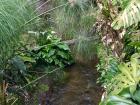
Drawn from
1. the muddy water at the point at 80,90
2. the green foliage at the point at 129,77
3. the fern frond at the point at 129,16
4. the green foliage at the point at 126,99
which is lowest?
the muddy water at the point at 80,90

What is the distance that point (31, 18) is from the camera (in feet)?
20.7

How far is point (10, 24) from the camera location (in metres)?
5.45

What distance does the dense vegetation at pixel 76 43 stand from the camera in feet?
15.2

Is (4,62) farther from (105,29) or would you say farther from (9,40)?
(105,29)

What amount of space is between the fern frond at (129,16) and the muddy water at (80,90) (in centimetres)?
219

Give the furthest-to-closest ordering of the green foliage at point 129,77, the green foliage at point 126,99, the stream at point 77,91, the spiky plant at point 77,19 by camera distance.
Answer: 1. the spiky plant at point 77,19
2. the stream at point 77,91
3. the green foliage at point 129,77
4. the green foliage at point 126,99

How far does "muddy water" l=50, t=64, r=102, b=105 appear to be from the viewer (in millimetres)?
6941

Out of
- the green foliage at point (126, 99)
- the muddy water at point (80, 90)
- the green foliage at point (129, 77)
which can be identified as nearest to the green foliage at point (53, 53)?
the muddy water at point (80, 90)

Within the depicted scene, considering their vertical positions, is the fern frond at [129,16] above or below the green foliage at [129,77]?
above

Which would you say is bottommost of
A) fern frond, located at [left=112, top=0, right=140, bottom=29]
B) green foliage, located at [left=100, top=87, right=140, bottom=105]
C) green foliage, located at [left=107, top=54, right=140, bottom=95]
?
green foliage, located at [left=100, top=87, right=140, bottom=105]

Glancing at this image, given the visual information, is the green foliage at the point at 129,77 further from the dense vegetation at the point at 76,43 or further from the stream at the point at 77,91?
the stream at the point at 77,91

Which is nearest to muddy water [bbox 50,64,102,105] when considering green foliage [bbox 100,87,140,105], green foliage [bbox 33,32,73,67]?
green foliage [bbox 33,32,73,67]

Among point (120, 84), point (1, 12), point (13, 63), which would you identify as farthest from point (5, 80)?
point (120, 84)

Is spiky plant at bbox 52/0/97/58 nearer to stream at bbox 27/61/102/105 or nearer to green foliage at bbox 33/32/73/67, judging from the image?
stream at bbox 27/61/102/105
